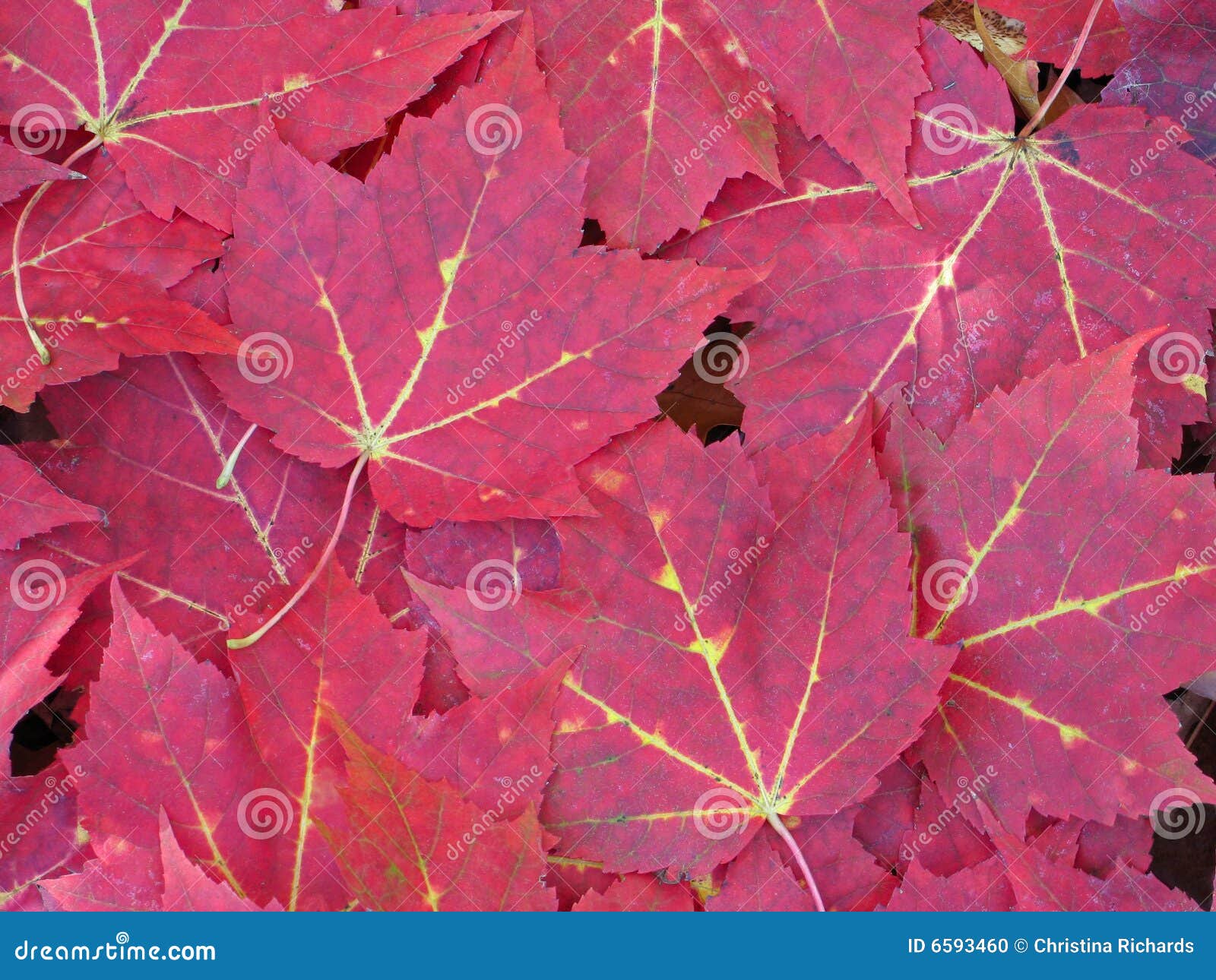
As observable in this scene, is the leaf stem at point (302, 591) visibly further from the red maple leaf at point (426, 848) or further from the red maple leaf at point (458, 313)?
the red maple leaf at point (426, 848)

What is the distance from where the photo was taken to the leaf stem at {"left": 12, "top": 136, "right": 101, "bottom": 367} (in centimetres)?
106

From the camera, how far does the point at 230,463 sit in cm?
113

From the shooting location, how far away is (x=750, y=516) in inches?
42.2

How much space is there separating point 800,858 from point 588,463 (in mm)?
499

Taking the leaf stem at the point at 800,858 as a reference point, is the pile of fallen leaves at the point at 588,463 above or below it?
above

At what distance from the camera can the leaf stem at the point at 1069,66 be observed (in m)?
1.15

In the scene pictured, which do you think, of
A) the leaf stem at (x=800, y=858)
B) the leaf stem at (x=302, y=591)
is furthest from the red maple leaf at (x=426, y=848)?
the leaf stem at (x=800, y=858)

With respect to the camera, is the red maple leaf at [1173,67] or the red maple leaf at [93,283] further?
the red maple leaf at [1173,67]

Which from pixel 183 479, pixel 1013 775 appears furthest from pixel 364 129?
pixel 1013 775

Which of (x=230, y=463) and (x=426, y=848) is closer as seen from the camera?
(x=426, y=848)

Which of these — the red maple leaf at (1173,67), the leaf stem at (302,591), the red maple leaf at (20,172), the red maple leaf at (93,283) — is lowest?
the red maple leaf at (1173,67)

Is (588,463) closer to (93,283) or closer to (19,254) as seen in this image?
(93,283)

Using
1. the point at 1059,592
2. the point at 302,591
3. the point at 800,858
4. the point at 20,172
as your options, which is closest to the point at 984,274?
the point at 1059,592

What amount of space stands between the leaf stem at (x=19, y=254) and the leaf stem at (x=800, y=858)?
0.94 m
